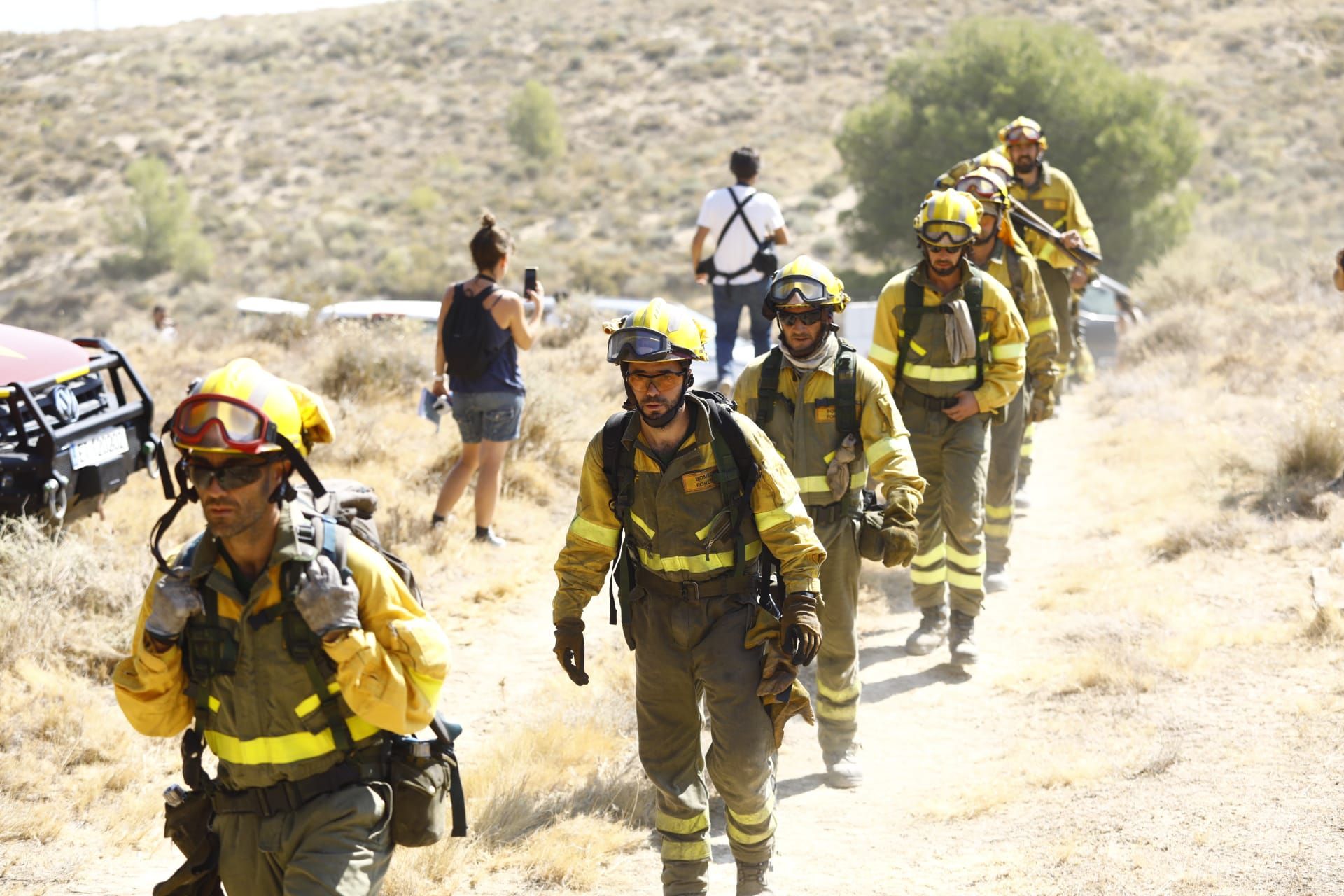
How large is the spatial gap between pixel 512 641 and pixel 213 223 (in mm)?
32952

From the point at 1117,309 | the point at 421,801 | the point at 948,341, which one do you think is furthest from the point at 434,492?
the point at 1117,309

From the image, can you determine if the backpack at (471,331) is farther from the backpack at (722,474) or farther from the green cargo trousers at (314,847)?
the green cargo trousers at (314,847)

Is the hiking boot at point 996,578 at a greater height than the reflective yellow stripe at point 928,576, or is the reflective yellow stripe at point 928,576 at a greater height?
the reflective yellow stripe at point 928,576

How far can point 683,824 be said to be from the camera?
4574 mm

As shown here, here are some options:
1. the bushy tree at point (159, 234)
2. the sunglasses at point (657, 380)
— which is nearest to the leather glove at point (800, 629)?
the sunglasses at point (657, 380)

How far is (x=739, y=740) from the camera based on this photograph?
14.5 ft

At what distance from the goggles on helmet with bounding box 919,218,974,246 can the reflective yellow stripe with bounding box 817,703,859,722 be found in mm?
2322

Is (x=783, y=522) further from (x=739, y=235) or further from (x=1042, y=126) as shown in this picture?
(x=1042, y=126)

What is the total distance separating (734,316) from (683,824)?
669 centimetres

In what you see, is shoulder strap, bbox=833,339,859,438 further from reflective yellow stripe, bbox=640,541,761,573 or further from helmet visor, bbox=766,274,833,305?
reflective yellow stripe, bbox=640,541,761,573

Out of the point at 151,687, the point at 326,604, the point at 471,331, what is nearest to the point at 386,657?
the point at 326,604

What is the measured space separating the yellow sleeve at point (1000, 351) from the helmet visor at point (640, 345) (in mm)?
3148

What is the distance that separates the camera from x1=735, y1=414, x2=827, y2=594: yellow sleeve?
14.1ft

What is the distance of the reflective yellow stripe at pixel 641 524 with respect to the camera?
435 cm
